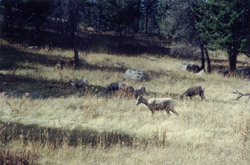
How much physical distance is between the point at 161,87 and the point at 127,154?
968 centimetres

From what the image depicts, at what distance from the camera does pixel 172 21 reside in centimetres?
2203

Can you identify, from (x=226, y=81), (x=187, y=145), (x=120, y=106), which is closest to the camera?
(x=187, y=145)

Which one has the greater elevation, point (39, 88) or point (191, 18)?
point (191, 18)

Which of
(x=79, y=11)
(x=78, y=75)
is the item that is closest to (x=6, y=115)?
(x=78, y=75)

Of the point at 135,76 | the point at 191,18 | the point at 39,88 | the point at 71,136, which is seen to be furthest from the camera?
the point at 191,18

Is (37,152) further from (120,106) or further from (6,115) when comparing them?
(120,106)

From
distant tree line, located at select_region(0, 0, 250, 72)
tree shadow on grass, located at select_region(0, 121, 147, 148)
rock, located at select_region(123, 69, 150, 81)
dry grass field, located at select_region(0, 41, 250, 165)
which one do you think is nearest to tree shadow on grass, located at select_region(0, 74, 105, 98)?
dry grass field, located at select_region(0, 41, 250, 165)

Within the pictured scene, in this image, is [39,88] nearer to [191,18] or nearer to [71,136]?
[71,136]

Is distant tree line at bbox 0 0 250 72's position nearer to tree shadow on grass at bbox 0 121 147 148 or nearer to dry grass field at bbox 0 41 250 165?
dry grass field at bbox 0 41 250 165

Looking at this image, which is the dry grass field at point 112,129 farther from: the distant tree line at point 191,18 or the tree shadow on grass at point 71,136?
the distant tree line at point 191,18

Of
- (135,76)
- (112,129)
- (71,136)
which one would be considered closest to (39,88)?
(71,136)

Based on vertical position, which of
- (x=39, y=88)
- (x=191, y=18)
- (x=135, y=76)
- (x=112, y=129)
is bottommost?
(x=112, y=129)

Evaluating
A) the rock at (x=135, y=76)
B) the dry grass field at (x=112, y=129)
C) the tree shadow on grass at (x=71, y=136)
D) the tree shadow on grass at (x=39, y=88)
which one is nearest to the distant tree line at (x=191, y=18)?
the rock at (x=135, y=76)

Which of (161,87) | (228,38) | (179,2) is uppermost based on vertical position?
(179,2)
